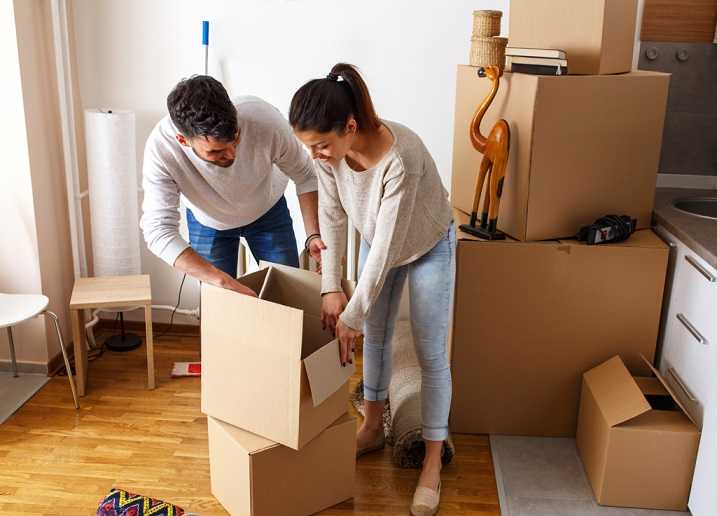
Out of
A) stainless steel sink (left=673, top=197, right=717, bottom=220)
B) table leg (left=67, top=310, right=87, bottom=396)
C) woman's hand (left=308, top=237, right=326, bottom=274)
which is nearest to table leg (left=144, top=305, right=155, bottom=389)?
table leg (left=67, top=310, right=87, bottom=396)

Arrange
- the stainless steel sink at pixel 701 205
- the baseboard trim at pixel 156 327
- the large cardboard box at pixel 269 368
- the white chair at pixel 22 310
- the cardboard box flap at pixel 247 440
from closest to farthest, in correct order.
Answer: the large cardboard box at pixel 269 368
the cardboard box flap at pixel 247 440
the white chair at pixel 22 310
the stainless steel sink at pixel 701 205
the baseboard trim at pixel 156 327

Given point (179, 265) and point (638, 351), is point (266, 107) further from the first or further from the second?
point (638, 351)

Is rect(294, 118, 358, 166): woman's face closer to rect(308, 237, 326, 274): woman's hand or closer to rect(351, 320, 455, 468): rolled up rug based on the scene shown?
rect(308, 237, 326, 274): woman's hand

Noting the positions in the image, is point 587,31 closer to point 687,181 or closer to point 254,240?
point 687,181

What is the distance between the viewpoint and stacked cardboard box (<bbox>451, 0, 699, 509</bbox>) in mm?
2168

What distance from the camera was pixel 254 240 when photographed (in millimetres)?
2377

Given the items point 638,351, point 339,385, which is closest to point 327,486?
point 339,385

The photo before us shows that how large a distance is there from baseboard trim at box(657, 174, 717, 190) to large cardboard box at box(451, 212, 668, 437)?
486 millimetres

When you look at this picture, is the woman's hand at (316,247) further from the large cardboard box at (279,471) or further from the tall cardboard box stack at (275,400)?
the large cardboard box at (279,471)

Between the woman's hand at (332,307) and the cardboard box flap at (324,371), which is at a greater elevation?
the woman's hand at (332,307)

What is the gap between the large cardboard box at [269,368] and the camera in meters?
1.83

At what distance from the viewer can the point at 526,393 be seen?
2.48m

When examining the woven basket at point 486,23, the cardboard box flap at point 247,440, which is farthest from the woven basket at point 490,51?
the cardboard box flap at point 247,440

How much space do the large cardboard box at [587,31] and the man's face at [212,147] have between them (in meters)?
1.08
